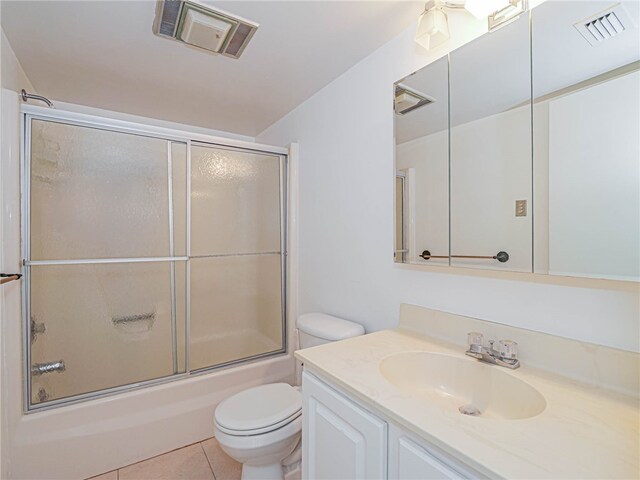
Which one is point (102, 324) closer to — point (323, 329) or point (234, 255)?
point (234, 255)

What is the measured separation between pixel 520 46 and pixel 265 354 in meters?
2.22

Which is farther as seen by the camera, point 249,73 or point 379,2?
point 249,73

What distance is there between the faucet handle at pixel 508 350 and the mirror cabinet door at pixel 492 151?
0.82 ft

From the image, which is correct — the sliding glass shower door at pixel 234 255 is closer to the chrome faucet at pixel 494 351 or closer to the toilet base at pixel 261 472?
the toilet base at pixel 261 472

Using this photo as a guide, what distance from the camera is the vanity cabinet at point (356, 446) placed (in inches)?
28.0

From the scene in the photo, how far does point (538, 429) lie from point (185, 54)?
80.6 inches

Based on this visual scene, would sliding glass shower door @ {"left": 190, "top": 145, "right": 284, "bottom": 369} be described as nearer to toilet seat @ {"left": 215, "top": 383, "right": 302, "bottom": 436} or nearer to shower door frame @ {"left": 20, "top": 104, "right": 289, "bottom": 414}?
shower door frame @ {"left": 20, "top": 104, "right": 289, "bottom": 414}

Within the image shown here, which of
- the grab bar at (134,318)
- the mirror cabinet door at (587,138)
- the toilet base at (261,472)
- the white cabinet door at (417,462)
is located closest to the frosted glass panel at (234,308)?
the grab bar at (134,318)

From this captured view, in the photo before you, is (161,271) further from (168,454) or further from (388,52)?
(388,52)

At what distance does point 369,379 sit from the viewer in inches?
36.9

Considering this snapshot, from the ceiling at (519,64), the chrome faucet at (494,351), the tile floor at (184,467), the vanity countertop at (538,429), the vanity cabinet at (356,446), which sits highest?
the ceiling at (519,64)

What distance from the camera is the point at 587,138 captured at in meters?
0.88

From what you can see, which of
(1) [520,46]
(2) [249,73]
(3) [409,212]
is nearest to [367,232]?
(3) [409,212]

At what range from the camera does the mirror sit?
32.6 inches
